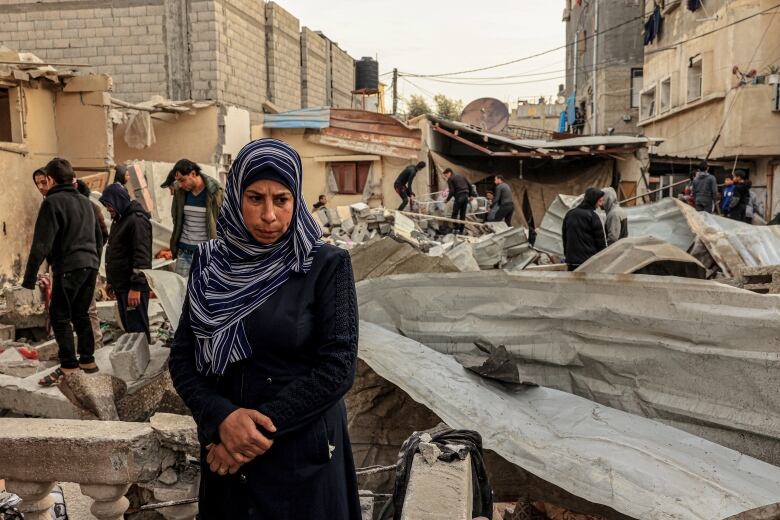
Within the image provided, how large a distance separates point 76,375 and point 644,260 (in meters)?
4.02

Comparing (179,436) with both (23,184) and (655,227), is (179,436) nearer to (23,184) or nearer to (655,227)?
(655,227)

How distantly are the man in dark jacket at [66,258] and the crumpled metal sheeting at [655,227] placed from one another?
23.7 feet

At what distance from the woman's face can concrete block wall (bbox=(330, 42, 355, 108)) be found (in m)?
23.9

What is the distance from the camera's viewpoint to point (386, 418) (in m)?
3.39

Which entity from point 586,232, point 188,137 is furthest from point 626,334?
point 188,137

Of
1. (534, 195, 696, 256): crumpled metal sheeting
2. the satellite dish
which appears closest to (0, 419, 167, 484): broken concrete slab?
(534, 195, 696, 256): crumpled metal sheeting

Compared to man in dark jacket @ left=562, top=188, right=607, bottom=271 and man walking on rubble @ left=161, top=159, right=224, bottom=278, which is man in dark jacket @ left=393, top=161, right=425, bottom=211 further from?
man walking on rubble @ left=161, top=159, right=224, bottom=278

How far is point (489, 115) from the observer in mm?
22234

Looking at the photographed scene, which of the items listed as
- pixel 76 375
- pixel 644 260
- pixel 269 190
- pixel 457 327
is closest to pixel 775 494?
pixel 457 327

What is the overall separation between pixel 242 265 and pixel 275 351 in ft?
0.84

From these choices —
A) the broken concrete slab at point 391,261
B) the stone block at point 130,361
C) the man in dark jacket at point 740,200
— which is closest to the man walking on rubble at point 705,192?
the man in dark jacket at point 740,200

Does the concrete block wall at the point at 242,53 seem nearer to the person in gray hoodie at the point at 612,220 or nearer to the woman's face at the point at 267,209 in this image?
the person in gray hoodie at the point at 612,220

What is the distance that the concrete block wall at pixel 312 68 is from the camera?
21.6 m

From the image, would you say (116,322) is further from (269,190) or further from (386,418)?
(269,190)
